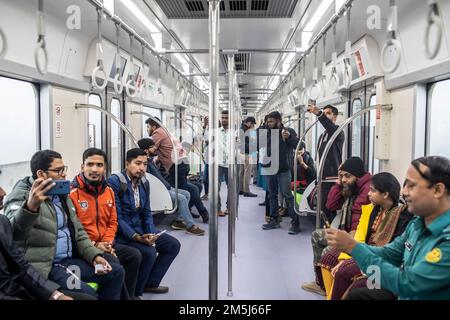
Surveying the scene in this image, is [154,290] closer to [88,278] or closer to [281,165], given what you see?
[88,278]

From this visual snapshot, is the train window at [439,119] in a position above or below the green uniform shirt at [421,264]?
above

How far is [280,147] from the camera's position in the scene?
16.5 ft

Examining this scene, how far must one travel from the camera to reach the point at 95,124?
4.63 m

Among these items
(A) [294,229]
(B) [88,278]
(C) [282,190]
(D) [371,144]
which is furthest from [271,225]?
(B) [88,278]

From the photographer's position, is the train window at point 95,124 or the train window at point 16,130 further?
the train window at point 95,124

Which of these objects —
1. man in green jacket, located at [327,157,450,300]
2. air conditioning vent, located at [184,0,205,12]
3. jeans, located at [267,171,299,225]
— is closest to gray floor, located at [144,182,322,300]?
jeans, located at [267,171,299,225]

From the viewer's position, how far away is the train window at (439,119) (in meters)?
3.12

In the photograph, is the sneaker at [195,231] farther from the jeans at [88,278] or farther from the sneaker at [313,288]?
the jeans at [88,278]

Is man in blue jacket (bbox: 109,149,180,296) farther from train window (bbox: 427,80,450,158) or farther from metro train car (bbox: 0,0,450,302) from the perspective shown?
train window (bbox: 427,80,450,158)

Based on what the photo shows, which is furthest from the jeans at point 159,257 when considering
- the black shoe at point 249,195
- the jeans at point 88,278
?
the black shoe at point 249,195

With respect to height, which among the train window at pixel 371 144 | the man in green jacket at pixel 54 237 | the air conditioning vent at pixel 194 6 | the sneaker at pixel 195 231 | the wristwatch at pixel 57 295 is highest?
the air conditioning vent at pixel 194 6

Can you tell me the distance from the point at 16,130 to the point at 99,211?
1338mm

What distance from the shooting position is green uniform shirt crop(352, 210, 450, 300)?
1538 mm

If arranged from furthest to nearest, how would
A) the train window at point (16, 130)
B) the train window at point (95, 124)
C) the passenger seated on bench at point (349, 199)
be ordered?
the train window at point (95, 124), the train window at point (16, 130), the passenger seated on bench at point (349, 199)
